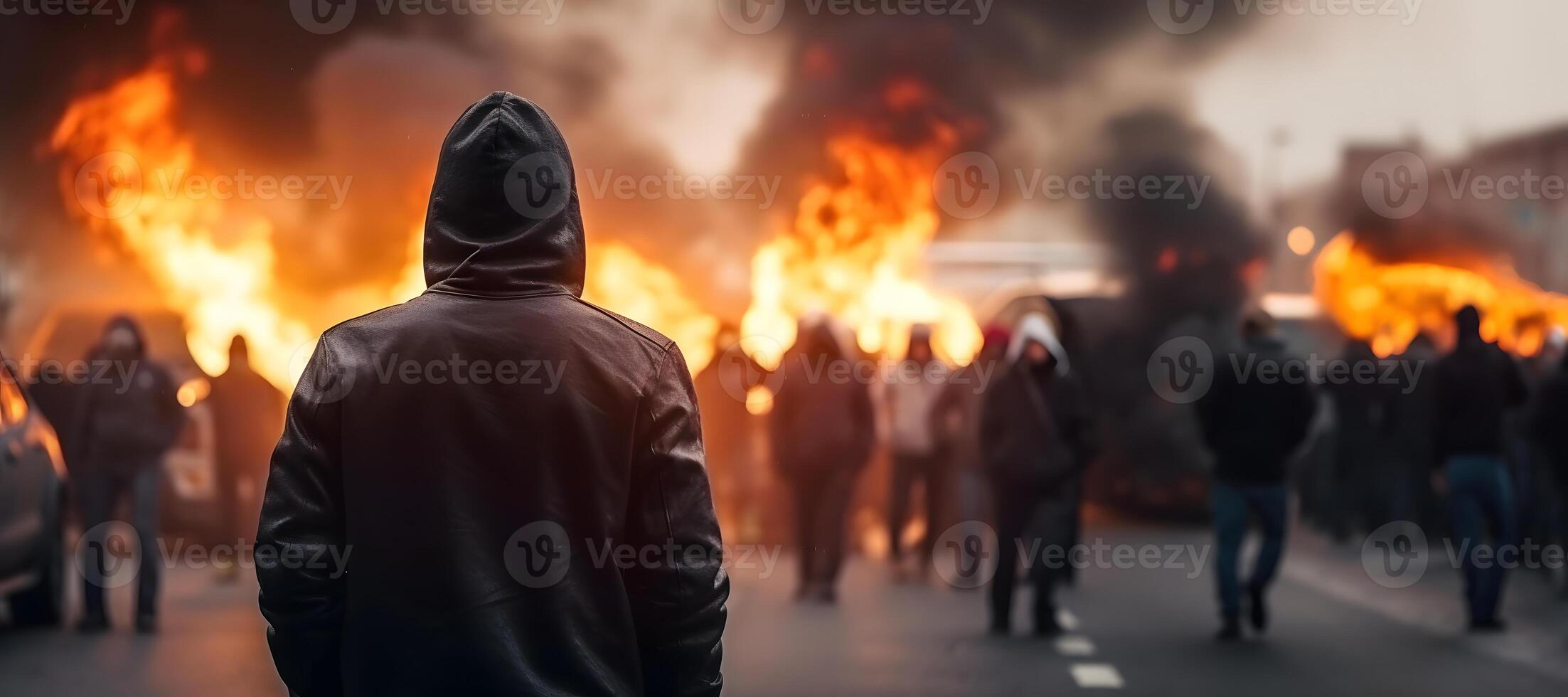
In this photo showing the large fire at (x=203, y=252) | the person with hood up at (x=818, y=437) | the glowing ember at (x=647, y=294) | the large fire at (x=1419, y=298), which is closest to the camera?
the person with hood up at (x=818, y=437)

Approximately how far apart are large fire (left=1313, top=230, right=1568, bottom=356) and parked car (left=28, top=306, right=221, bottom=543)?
899cm

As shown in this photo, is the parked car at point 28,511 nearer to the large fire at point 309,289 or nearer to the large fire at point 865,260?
the large fire at point 309,289

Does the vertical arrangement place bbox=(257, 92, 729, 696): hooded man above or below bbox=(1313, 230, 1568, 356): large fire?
below

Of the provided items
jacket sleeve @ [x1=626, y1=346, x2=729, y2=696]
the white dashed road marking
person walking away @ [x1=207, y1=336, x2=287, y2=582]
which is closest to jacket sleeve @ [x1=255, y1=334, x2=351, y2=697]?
jacket sleeve @ [x1=626, y1=346, x2=729, y2=696]

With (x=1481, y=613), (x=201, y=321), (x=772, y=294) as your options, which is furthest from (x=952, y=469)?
(x=201, y=321)

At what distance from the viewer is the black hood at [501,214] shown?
2600mm

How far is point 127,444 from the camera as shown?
349 inches

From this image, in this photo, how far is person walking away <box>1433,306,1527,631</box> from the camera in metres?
8.96

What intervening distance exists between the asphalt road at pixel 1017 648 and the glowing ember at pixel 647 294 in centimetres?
329

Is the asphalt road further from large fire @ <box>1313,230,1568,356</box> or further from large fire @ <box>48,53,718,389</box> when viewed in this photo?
large fire @ <box>1313,230,1568,356</box>

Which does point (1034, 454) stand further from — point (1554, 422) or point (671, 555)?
point (671, 555)

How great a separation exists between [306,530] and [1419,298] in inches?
561

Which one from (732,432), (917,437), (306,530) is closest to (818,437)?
(917,437)

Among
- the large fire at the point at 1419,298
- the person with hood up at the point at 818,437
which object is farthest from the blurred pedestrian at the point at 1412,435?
the person with hood up at the point at 818,437
